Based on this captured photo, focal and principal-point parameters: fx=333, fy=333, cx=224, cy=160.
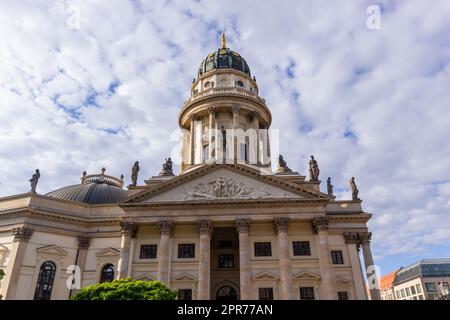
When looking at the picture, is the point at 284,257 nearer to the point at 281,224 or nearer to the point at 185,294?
the point at 281,224

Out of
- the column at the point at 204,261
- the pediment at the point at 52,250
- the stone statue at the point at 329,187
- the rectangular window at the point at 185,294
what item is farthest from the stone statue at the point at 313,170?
the pediment at the point at 52,250

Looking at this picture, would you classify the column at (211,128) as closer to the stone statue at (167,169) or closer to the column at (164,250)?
the stone statue at (167,169)

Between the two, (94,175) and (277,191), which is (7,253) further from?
(277,191)

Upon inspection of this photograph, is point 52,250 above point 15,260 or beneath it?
above

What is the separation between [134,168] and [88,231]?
861 cm

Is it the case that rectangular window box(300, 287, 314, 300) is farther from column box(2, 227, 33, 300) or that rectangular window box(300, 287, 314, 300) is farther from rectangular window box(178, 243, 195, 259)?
column box(2, 227, 33, 300)

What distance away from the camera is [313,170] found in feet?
126

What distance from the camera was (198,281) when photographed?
3133 cm

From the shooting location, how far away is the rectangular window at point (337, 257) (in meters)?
34.4

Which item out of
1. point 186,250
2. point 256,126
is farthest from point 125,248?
point 256,126

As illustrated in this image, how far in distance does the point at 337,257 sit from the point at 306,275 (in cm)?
479
